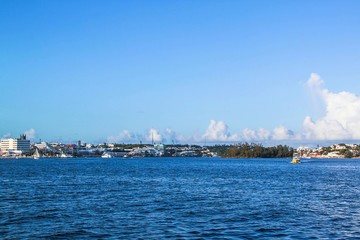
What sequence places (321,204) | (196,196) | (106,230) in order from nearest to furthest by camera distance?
1. (106,230)
2. (321,204)
3. (196,196)

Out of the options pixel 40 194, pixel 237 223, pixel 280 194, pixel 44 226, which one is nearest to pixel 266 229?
pixel 237 223

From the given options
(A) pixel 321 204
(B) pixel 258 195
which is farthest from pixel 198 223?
(B) pixel 258 195

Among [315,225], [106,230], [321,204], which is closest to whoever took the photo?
[106,230]

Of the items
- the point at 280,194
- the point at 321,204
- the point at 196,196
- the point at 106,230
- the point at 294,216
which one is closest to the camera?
the point at 106,230

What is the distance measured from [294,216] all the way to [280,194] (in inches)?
824

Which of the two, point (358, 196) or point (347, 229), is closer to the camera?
point (347, 229)

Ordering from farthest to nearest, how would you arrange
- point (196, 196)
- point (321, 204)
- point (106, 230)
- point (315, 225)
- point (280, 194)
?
1. point (280, 194)
2. point (196, 196)
3. point (321, 204)
4. point (315, 225)
5. point (106, 230)

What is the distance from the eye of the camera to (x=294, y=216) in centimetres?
4147

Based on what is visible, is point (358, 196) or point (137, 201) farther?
point (358, 196)

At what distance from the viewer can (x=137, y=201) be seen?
51.9 meters

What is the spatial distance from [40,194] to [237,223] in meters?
32.1

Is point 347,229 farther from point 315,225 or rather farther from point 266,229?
point 266,229

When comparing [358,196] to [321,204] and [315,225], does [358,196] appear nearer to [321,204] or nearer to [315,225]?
[321,204]

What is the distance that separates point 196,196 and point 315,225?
2270 centimetres
